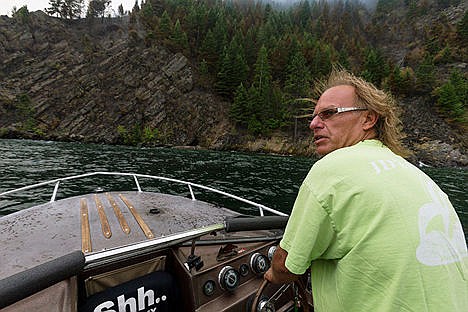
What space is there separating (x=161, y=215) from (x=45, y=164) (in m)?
19.5

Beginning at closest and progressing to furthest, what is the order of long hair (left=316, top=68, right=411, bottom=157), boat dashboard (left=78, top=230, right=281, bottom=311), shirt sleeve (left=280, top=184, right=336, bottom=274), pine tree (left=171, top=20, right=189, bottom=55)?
shirt sleeve (left=280, top=184, right=336, bottom=274), long hair (left=316, top=68, right=411, bottom=157), boat dashboard (left=78, top=230, right=281, bottom=311), pine tree (left=171, top=20, right=189, bottom=55)

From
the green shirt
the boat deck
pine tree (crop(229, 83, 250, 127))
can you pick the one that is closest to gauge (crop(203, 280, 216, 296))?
the boat deck

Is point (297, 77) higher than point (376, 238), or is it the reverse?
point (297, 77)

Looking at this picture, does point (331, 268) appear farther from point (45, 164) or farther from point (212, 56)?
point (212, 56)

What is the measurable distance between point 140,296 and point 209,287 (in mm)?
602

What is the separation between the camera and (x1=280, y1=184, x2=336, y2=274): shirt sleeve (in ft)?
3.48

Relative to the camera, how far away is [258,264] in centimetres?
270

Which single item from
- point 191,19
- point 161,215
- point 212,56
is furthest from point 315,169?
point 191,19

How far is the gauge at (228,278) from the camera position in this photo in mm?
2354

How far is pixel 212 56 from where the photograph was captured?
59719 millimetres

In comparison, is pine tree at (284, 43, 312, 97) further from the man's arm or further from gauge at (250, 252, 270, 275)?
the man's arm

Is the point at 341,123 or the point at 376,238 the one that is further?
the point at 341,123

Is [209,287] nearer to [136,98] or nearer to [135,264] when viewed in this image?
[135,264]

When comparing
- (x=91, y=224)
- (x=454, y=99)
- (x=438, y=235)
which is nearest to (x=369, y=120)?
(x=438, y=235)
